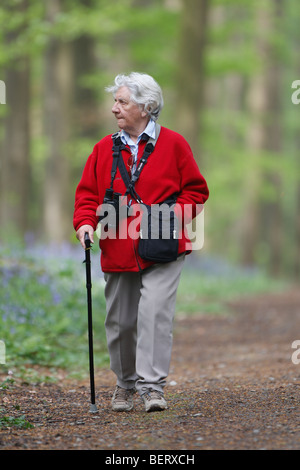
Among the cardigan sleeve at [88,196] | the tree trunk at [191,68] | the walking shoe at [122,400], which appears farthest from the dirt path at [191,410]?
the tree trunk at [191,68]

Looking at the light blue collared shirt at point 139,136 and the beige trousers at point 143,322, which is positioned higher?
the light blue collared shirt at point 139,136

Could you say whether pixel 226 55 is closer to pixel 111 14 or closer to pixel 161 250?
pixel 111 14

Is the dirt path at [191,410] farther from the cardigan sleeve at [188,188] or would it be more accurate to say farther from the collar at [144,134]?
the collar at [144,134]

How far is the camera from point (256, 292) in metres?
16.4

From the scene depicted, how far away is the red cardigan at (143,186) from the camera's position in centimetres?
470

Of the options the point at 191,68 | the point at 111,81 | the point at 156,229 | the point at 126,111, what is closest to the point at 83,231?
the point at 156,229

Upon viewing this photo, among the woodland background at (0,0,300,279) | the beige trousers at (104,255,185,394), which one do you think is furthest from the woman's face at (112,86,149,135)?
the woodland background at (0,0,300,279)

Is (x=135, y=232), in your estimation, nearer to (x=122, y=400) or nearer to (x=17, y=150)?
(x=122, y=400)

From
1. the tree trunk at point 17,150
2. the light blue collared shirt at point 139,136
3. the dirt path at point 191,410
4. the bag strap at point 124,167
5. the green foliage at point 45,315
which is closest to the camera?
the dirt path at point 191,410

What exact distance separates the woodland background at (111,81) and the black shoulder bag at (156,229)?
617 centimetres

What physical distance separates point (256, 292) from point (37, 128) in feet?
50.1

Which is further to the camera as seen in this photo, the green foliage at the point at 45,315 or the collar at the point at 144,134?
the green foliage at the point at 45,315

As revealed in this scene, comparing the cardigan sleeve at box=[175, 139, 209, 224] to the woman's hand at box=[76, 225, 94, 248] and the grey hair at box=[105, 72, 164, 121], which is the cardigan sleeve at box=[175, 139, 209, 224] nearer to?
the grey hair at box=[105, 72, 164, 121]

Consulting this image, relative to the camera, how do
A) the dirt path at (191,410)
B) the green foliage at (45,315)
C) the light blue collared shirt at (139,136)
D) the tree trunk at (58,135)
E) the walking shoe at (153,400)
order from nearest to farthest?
the dirt path at (191,410), the walking shoe at (153,400), the light blue collared shirt at (139,136), the green foliage at (45,315), the tree trunk at (58,135)
